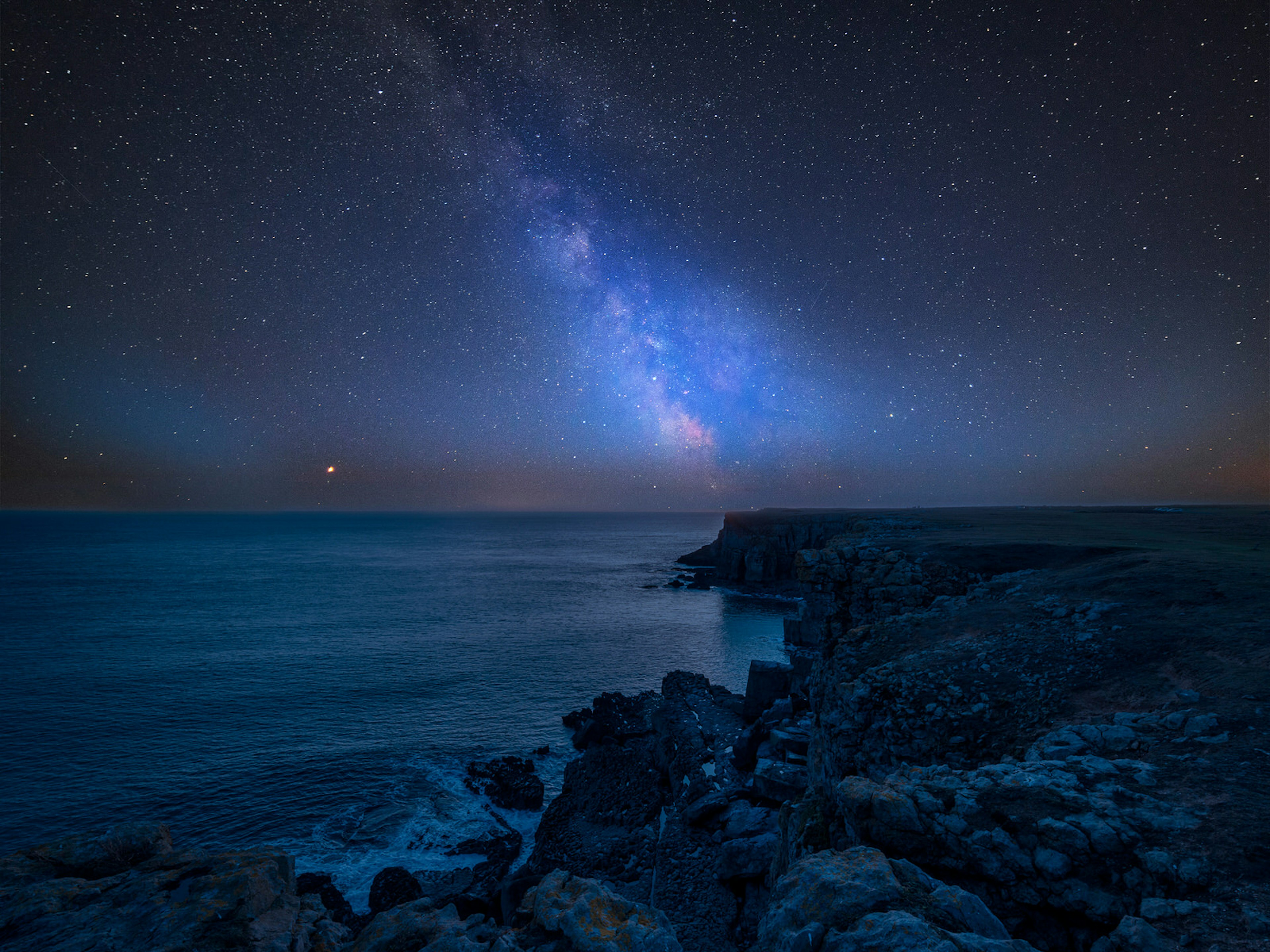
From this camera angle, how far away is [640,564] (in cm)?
12744

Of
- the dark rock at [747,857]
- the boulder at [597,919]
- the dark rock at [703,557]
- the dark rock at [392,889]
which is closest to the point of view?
the boulder at [597,919]

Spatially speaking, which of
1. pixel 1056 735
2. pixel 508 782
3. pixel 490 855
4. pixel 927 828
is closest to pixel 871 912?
pixel 927 828

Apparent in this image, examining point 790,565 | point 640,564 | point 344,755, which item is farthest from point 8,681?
point 640,564

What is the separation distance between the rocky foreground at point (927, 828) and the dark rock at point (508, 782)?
14.0ft

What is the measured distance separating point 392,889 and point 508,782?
298 inches

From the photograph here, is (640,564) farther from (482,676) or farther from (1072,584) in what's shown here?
(1072,584)

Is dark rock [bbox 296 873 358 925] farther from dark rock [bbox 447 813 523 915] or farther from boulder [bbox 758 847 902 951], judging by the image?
boulder [bbox 758 847 902 951]

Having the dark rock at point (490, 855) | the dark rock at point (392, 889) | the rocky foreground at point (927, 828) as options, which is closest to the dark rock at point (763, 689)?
the rocky foreground at point (927, 828)

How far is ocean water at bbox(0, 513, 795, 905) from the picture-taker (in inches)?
933

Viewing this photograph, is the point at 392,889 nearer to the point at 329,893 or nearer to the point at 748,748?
the point at 329,893

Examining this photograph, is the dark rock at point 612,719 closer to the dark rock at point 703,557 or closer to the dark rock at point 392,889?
the dark rock at point 392,889

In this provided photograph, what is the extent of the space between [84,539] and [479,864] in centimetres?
26373

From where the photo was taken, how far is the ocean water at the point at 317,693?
77.7 feet

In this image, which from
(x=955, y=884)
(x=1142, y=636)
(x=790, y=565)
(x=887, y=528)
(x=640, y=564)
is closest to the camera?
A: (x=955, y=884)
